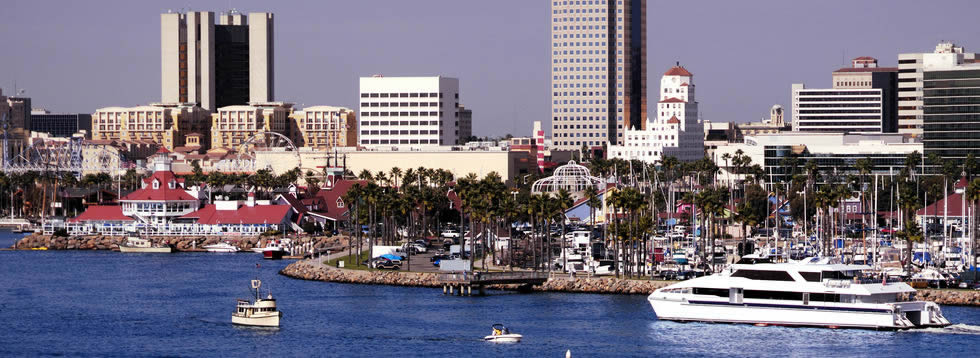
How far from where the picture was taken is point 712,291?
81562 mm

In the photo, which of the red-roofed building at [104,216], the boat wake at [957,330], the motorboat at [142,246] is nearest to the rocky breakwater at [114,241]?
the motorboat at [142,246]

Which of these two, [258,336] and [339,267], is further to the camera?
[339,267]

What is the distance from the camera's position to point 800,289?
259 feet

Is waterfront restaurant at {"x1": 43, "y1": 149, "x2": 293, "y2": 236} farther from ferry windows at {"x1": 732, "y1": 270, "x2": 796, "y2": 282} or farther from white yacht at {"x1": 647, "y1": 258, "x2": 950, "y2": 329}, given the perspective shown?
ferry windows at {"x1": 732, "y1": 270, "x2": 796, "y2": 282}

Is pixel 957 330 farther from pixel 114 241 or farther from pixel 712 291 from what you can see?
pixel 114 241

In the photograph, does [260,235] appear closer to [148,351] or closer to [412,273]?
[412,273]

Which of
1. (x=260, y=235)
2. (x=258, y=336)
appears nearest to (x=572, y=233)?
(x=260, y=235)

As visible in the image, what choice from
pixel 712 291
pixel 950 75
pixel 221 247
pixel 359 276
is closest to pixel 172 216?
pixel 221 247

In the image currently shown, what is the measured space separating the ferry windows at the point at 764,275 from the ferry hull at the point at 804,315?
52.4 inches

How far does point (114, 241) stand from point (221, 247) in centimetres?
1334

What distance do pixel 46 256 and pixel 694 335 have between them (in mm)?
80432

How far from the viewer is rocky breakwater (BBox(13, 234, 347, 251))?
487ft

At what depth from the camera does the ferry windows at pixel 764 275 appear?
7950cm

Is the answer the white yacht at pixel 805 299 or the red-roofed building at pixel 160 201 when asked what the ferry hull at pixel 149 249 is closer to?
the red-roofed building at pixel 160 201
